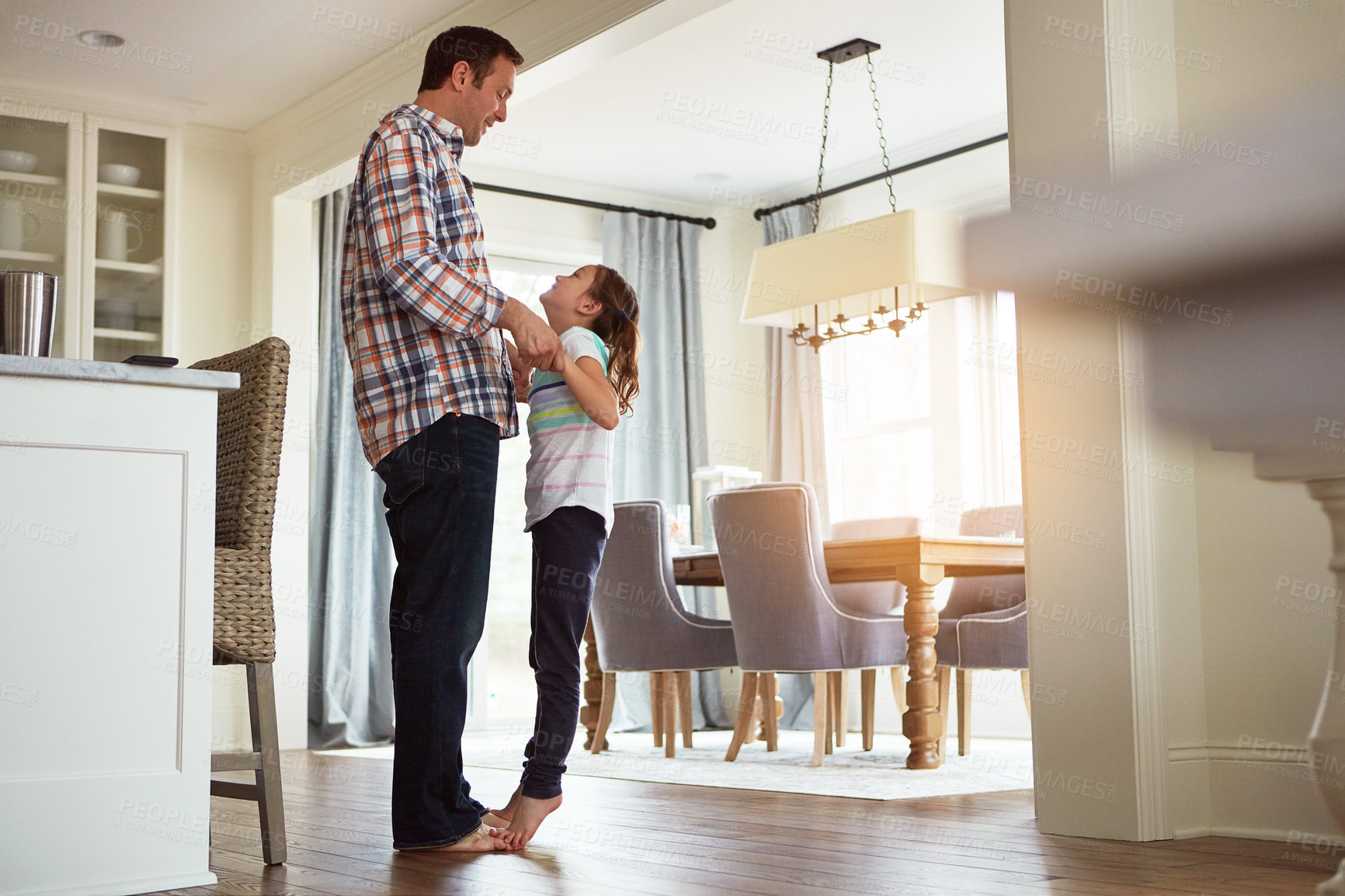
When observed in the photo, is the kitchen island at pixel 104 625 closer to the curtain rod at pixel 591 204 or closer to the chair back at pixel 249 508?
the chair back at pixel 249 508

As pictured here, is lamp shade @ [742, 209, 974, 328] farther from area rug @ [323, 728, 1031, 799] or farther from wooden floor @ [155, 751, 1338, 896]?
wooden floor @ [155, 751, 1338, 896]

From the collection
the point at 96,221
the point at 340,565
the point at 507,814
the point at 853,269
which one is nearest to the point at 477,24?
the point at 853,269

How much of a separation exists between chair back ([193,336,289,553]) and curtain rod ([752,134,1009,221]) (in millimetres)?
3590

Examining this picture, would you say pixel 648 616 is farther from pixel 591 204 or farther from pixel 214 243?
pixel 591 204

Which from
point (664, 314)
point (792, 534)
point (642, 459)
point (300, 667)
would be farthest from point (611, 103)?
point (300, 667)

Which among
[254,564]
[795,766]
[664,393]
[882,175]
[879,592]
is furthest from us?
[664,393]

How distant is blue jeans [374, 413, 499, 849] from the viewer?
2.03m

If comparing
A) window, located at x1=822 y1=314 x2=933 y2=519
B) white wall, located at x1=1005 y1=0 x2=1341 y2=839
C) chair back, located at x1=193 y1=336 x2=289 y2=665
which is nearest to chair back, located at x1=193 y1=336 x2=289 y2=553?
chair back, located at x1=193 y1=336 x2=289 y2=665

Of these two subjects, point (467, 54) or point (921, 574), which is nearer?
point (467, 54)

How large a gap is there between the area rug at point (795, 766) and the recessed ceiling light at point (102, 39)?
275cm

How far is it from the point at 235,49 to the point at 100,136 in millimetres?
782

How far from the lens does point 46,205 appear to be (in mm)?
4785

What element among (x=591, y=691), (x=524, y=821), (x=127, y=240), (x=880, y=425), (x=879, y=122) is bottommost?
(x=591, y=691)

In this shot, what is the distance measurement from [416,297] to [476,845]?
0.91m
